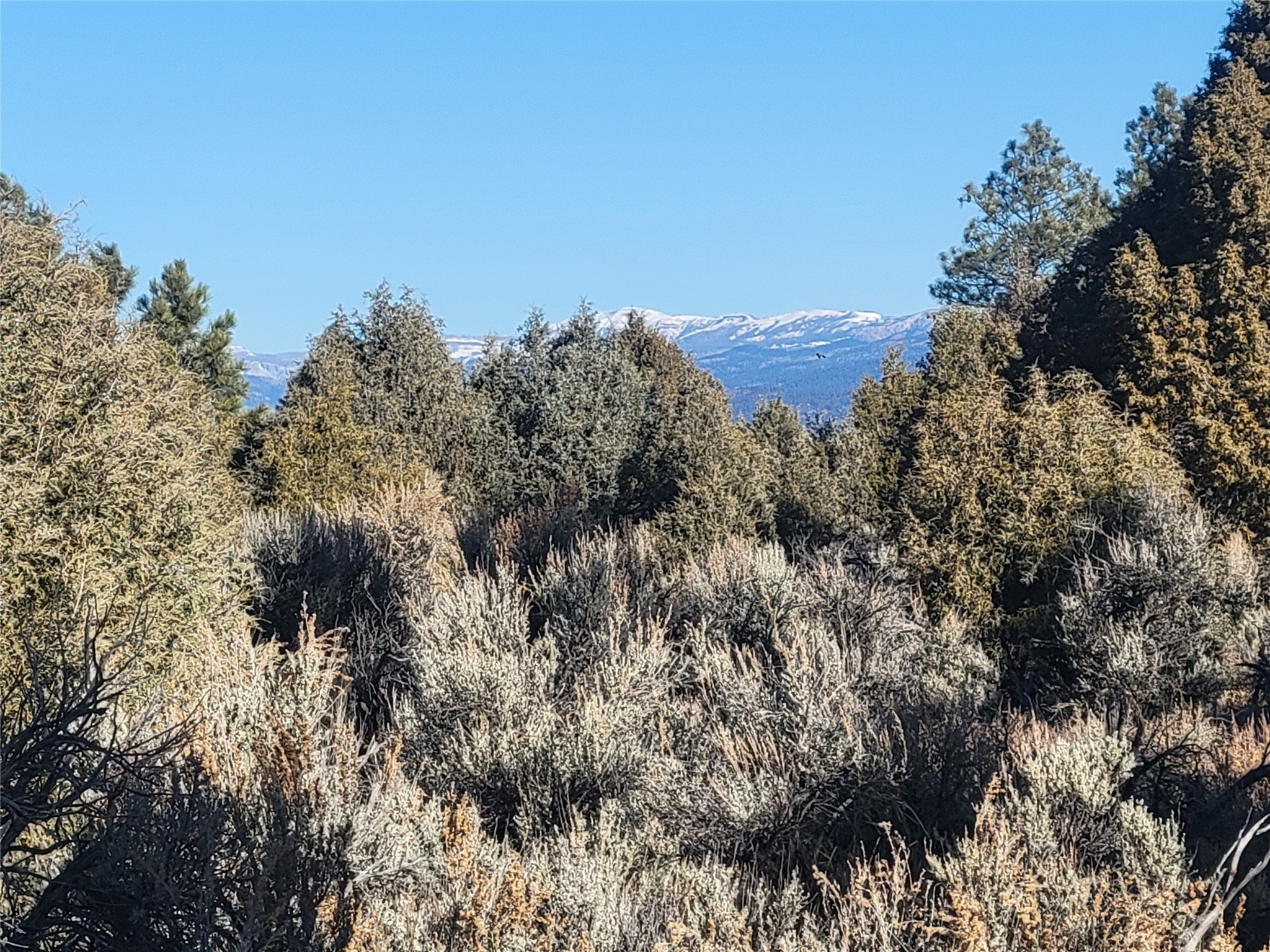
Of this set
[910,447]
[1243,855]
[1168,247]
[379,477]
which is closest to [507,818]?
[1243,855]

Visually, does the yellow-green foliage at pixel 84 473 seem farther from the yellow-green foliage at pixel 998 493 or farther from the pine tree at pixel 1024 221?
the pine tree at pixel 1024 221

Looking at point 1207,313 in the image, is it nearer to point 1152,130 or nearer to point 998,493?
point 998,493

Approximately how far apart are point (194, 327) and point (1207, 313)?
27.9 meters

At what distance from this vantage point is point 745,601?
12117 millimetres

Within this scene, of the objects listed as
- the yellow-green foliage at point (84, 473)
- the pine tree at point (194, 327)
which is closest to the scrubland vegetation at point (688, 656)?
the yellow-green foliage at point (84, 473)

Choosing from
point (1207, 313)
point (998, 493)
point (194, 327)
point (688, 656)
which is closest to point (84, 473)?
point (688, 656)

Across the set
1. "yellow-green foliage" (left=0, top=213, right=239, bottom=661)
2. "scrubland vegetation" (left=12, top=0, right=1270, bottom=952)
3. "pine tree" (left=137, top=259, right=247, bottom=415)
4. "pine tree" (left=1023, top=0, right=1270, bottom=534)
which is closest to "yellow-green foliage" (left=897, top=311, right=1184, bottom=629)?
"scrubland vegetation" (left=12, top=0, right=1270, bottom=952)

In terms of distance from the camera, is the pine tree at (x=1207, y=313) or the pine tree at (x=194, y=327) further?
the pine tree at (x=194, y=327)

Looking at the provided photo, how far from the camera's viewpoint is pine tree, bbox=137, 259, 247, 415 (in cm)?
3272

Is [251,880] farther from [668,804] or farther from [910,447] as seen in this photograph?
[910,447]

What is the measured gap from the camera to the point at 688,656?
1029 centimetres

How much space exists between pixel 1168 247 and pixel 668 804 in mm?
16210

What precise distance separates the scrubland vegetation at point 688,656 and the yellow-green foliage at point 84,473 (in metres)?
0.04

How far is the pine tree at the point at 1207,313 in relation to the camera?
53.1 ft
